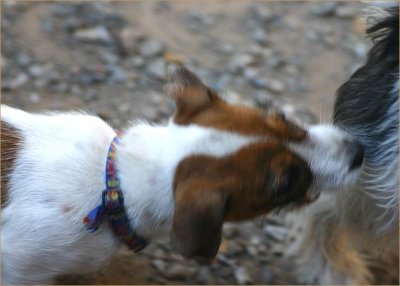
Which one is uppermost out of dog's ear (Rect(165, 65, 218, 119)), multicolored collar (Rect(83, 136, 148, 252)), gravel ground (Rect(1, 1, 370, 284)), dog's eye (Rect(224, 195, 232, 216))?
dog's ear (Rect(165, 65, 218, 119))

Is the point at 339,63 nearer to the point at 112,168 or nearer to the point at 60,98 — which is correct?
the point at 60,98

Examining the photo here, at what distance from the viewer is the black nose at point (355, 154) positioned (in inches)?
102

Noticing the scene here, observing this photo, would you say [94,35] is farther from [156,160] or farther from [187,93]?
[156,160]

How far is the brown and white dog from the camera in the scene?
92.4 inches

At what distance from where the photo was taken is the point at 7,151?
2627 millimetres

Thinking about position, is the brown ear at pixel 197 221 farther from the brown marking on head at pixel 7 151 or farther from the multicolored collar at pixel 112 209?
the brown marking on head at pixel 7 151

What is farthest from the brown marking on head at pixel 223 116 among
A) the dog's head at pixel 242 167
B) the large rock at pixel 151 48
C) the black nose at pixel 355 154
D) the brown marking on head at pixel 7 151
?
the large rock at pixel 151 48

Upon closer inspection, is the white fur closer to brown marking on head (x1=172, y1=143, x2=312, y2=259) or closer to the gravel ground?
brown marking on head (x1=172, y1=143, x2=312, y2=259)

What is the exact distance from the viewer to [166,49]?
14.8ft

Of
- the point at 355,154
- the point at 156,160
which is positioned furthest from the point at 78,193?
the point at 355,154

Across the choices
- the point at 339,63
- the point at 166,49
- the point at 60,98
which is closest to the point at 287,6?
the point at 339,63

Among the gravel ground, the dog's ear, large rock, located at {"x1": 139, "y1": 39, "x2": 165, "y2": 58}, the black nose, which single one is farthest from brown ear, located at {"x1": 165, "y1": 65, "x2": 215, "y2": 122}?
large rock, located at {"x1": 139, "y1": 39, "x2": 165, "y2": 58}

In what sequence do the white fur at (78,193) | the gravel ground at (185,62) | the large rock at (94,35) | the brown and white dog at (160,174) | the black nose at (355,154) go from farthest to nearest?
1. the large rock at (94,35)
2. the gravel ground at (185,62)
3. the black nose at (355,154)
4. the white fur at (78,193)
5. the brown and white dog at (160,174)

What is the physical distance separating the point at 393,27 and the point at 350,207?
797mm
